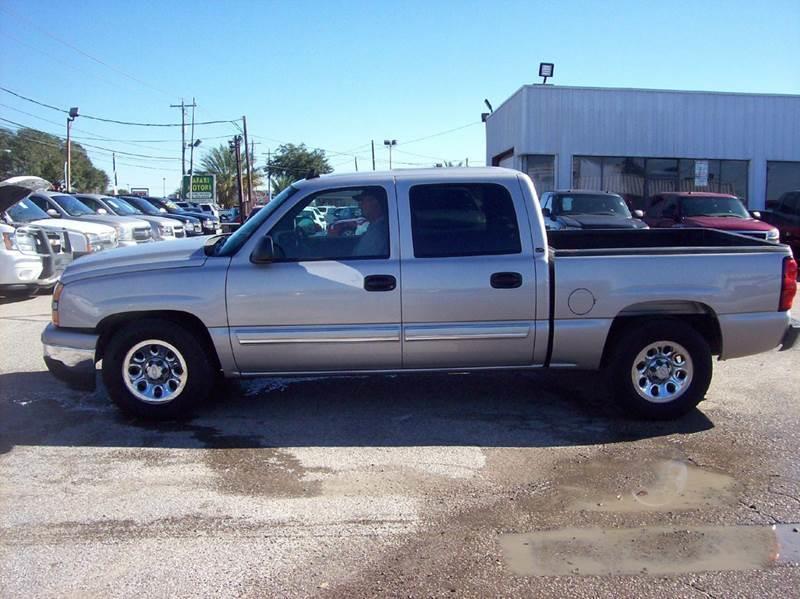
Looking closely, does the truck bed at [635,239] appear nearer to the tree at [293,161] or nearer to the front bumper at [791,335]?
the front bumper at [791,335]

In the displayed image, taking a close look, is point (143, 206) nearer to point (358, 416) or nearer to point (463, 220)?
point (358, 416)

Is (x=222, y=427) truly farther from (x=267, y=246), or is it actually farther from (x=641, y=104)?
(x=641, y=104)

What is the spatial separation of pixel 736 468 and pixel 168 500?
362cm

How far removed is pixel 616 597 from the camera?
3.40m

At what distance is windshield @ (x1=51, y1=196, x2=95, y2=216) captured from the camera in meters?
16.7

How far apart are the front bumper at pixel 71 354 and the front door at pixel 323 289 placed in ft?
3.63

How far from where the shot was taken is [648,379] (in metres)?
5.78

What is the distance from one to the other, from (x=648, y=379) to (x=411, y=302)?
1943mm

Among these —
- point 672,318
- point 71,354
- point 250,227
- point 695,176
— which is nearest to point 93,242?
point 71,354

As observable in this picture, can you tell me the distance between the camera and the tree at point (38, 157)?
6116cm

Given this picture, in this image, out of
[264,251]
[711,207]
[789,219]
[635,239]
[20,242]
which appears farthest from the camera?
[789,219]

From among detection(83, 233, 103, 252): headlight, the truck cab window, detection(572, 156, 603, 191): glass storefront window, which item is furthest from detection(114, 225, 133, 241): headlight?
detection(572, 156, 603, 191): glass storefront window

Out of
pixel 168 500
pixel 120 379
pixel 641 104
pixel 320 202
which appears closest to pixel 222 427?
pixel 120 379

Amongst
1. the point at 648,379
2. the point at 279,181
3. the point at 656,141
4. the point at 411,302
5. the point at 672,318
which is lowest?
the point at 648,379
